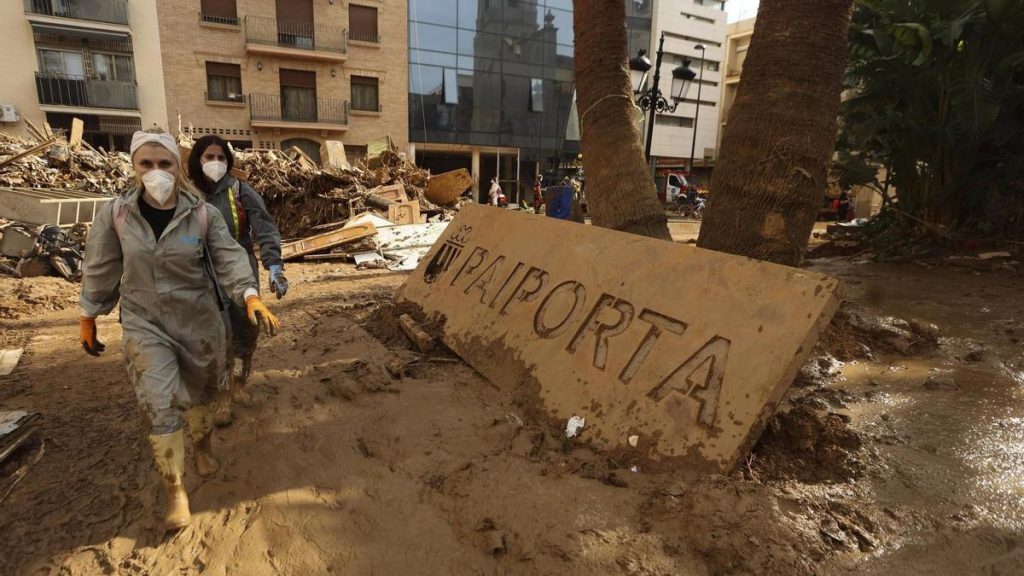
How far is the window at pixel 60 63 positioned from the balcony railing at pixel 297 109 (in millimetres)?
6047

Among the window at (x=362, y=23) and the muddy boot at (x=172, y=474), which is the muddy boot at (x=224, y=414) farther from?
the window at (x=362, y=23)

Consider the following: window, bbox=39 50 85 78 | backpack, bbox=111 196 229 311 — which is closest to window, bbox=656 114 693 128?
window, bbox=39 50 85 78

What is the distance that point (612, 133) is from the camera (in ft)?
16.5

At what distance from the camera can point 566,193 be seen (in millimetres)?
13500

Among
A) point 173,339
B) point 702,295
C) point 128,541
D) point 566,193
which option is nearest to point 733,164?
point 702,295

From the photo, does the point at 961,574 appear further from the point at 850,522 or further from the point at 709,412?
the point at 709,412

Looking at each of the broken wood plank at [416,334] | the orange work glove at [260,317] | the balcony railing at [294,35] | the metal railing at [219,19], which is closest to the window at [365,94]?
the balcony railing at [294,35]

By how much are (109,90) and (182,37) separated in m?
3.44

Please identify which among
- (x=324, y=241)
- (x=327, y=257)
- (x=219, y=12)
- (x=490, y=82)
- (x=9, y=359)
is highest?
(x=219, y=12)

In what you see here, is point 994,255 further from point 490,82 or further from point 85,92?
point 85,92

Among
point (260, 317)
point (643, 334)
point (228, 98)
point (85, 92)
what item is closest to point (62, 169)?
point (85, 92)

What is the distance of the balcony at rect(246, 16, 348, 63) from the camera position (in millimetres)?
22453

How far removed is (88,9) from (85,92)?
3107 millimetres

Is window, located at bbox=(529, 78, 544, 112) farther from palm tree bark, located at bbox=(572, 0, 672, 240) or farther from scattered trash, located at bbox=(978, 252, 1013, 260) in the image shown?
palm tree bark, located at bbox=(572, 0, 672, 240)
